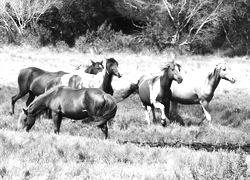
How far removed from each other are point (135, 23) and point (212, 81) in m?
34.8

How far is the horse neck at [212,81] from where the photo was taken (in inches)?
579

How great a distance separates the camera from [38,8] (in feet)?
153

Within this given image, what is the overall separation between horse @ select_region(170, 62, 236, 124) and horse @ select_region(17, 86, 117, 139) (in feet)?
13.7

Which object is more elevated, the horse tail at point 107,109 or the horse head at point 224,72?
the horse tail at point 107,109

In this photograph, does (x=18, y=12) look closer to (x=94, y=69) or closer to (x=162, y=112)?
(x=94, y=69)

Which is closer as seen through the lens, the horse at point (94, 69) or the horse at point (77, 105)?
the horse at point (77, 105)

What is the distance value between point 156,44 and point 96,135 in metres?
31.5

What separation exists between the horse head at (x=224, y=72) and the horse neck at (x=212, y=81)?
89 millimetres

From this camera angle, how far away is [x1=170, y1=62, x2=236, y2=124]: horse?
14.7 m

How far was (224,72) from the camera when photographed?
48.2 ft

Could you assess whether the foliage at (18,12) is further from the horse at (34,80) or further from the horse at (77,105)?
the horse at (77,105)

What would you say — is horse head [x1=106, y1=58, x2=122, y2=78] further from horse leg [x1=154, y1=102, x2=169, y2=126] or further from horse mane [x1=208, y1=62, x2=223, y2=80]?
horse mane [x1=208, y1=62, x2=223, y2=80]

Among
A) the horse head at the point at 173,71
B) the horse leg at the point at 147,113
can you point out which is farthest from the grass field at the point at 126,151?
the horse head at the point at 173,71

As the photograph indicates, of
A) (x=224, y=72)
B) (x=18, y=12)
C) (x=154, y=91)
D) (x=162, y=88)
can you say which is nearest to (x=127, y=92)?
(x=154, y=91)
